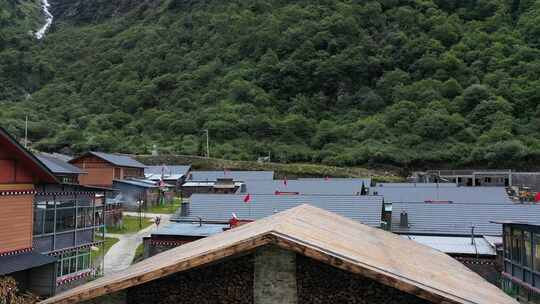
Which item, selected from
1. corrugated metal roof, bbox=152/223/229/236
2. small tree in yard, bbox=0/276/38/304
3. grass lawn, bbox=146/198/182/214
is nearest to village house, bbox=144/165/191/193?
grass lawn, bbox=146/198/182/214

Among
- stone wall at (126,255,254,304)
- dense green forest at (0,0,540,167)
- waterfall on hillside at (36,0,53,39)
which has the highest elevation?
waterfall on hillside at (36,0,53,39)

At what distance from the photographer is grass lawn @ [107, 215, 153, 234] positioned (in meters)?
29.3

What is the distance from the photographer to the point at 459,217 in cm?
2111

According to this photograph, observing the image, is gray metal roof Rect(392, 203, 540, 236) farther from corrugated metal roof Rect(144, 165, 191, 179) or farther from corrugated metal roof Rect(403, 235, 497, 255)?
corrugated metal roof Rect(144, 165, 191, 179)

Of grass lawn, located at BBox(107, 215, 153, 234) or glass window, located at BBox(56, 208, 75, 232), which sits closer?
glass window, located at BBox(56, 208, 75, 232)

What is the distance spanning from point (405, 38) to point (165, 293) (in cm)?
8003

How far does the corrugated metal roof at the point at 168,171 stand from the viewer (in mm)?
48050

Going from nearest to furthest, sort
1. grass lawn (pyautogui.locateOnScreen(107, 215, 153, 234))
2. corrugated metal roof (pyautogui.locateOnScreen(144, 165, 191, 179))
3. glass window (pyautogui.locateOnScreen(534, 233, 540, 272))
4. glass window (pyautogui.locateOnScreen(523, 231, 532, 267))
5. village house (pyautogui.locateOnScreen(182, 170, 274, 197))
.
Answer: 1. glass window (pyautogui.locateOnScreen(534, 233, 540, 272))
2. glass window (pyautogui.locateOnScreen(523, 231, 532, 267))
3. grass lawn (pyautogui.locateOnScreen(107, 215, 153, 234))
4. village house (pyautogui.locateOnScreen(182, 170, 274, 197))
5. corrugated metal roof (pyautogui.locateOnScreen(144, 165, 191, 179))

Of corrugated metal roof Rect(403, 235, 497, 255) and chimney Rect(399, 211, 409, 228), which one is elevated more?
chimney Rect(399, 211, 409, 228)

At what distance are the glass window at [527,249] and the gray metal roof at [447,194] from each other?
42.3ft

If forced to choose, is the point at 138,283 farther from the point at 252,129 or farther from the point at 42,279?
the point at 252,129

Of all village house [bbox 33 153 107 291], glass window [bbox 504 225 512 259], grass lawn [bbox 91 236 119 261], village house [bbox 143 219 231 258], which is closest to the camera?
glass window [bbox 504 225 512 259]

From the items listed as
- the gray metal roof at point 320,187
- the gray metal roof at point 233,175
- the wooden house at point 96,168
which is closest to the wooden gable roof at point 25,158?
the gray metal roof at point 320,187

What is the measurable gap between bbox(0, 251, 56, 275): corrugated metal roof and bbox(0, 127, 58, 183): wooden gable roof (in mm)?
2481
